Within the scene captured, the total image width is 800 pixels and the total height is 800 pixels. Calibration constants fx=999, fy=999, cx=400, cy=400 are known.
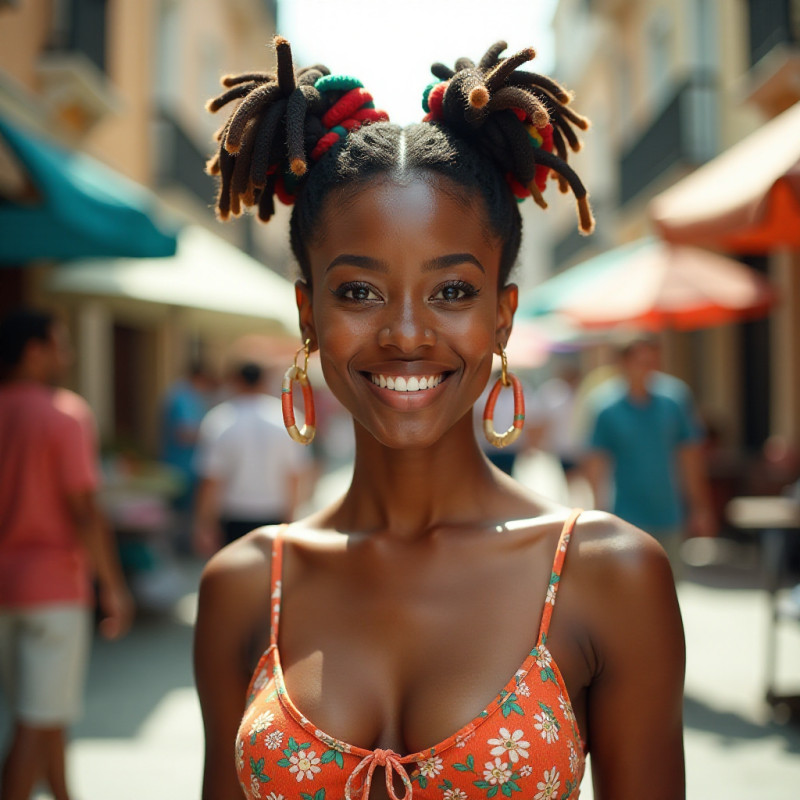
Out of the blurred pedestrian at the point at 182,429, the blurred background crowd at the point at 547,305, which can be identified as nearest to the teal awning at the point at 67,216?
the blurred background crowd at the point at 547,305

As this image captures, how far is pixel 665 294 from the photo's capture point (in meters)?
7.24

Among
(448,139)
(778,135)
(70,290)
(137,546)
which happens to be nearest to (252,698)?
(448,139)

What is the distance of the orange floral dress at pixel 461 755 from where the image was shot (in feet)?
5.24

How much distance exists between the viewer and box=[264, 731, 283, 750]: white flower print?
166 cm

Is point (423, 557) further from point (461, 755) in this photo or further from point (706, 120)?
point (706, 120)

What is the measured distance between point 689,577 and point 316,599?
24.6 feet

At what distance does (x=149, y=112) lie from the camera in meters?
13.5

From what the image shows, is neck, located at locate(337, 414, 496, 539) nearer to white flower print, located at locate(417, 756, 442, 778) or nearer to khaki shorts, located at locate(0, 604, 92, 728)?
white flower print, located at locate(417, 756, 442, 778)

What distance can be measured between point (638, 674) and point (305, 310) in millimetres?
892

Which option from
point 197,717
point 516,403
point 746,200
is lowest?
point 197,717

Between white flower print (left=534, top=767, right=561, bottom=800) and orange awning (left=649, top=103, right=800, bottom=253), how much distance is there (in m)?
2.44

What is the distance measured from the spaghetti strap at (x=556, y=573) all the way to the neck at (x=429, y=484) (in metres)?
0.21

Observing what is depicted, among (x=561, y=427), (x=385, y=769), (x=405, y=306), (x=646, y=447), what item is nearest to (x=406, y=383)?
(x=405, y=306)

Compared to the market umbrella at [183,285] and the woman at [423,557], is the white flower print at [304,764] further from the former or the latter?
the market umbrella at [183,285]
